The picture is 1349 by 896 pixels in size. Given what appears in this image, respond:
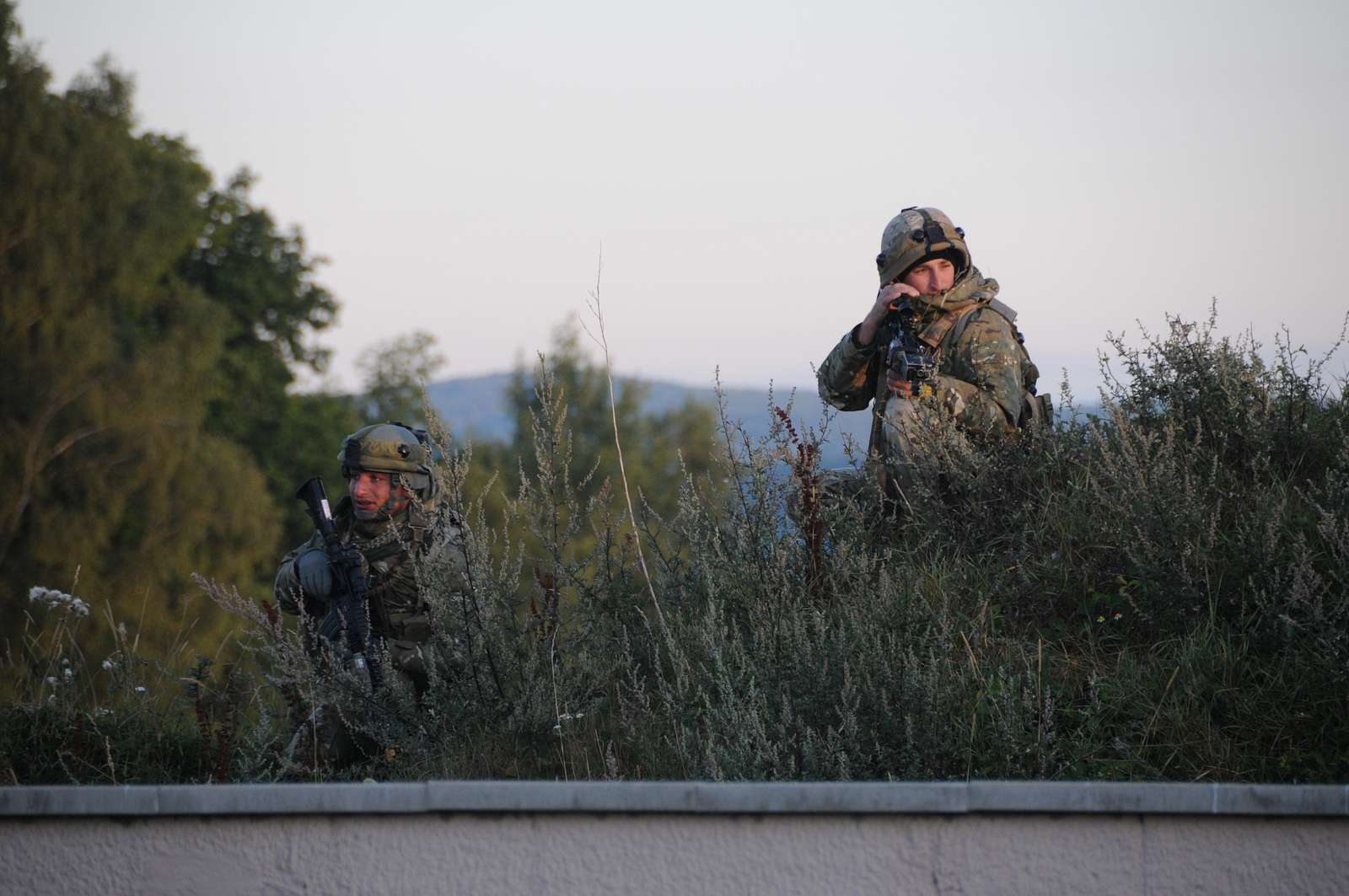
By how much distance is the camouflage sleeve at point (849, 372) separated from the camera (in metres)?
6.69

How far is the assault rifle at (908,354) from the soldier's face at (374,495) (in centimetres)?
244

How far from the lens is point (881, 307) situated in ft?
21.0

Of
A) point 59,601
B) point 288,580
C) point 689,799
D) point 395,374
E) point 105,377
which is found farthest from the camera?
point 395,374

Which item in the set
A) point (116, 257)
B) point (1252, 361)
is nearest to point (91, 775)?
point (1252, 361)

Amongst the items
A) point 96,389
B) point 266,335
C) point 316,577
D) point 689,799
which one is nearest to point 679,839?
point 689,799

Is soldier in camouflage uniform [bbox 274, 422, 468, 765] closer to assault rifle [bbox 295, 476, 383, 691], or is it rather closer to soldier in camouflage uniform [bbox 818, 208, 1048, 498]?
assault rifle [bbox 295, 476, 383, 691]

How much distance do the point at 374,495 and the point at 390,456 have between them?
23 centimetres

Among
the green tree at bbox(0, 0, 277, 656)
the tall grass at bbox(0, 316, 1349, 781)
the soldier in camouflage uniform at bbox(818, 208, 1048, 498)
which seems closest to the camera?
the tall grass at bbox(0, 316, 1349, 781)

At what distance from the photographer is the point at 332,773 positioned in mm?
5094

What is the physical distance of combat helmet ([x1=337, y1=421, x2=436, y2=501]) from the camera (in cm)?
664

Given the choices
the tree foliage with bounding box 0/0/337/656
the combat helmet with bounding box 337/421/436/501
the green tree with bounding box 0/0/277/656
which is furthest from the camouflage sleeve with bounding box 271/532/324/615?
the green tree with bounding box 0/0/277/656

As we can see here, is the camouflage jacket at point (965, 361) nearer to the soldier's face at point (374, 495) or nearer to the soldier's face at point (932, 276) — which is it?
the soldier's face at point (932, 276)

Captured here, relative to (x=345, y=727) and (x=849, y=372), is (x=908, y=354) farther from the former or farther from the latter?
(x=345, y=727)

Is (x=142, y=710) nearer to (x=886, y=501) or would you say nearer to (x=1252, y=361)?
(x=886, y=501)
